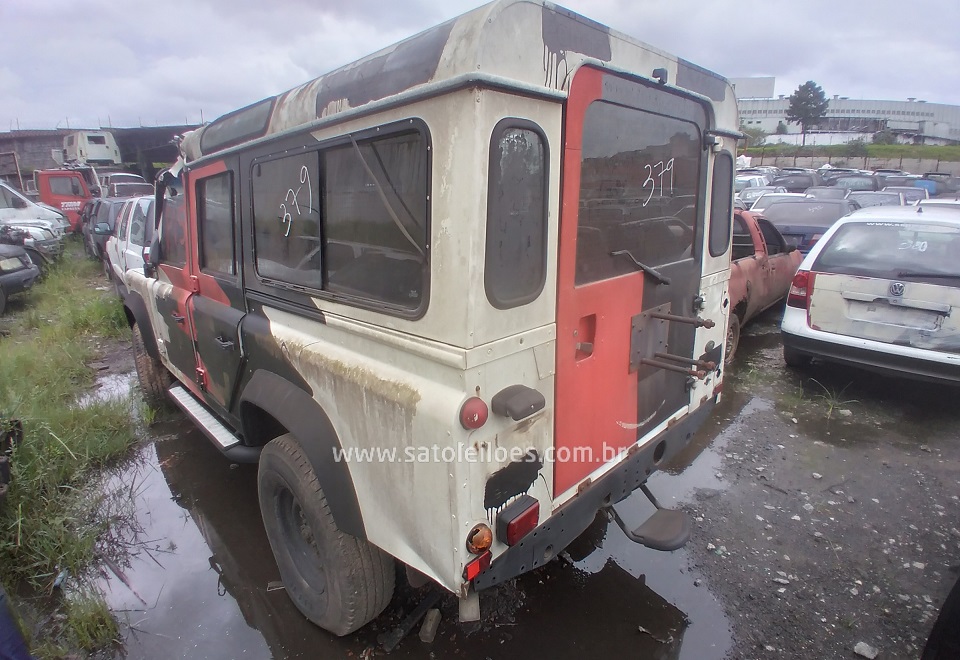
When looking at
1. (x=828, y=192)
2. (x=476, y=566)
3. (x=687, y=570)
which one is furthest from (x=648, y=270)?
(x=828, y=192)

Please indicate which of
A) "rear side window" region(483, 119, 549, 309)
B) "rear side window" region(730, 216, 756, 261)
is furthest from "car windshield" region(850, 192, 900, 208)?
"rear side window" region(483, 119, 549, 309)

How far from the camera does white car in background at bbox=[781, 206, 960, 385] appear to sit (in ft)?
13.9

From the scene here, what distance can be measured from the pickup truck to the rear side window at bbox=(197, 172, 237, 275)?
4.72 metres

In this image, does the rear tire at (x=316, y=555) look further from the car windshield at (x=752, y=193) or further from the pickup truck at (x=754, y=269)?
the car windshield at (x=752, y=193)

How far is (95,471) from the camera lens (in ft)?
13.1

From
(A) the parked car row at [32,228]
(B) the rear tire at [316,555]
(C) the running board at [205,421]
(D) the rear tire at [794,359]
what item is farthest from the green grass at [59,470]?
(D) the rear tire at [794,359]

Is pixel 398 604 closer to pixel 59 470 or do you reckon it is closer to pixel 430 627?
pixel 430 627

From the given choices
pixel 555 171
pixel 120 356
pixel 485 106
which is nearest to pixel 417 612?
pixel 555 171

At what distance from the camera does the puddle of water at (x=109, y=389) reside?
503 centimetres

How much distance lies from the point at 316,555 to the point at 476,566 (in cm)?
116

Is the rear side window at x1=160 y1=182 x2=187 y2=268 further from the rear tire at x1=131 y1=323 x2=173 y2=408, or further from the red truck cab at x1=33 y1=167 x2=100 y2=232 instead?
the red truck cab at x1=33 y1=167 x2=100 y2=232

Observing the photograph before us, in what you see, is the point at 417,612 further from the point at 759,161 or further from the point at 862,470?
the point at 759,161

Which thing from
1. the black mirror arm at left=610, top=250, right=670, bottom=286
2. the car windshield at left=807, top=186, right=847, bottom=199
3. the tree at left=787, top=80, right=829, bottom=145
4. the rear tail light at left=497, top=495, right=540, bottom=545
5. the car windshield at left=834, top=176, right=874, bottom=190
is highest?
the tree at left=787, top=80, right=829, bottom=145

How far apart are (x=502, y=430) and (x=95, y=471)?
12.1 ft
